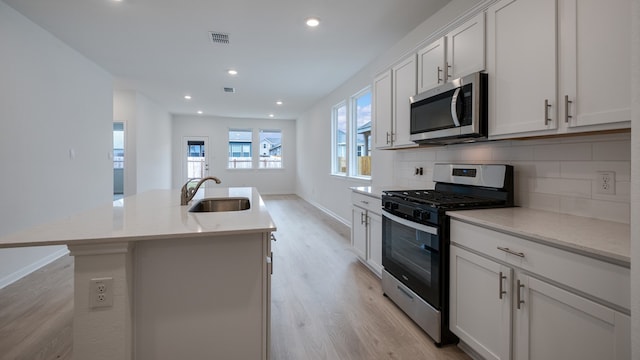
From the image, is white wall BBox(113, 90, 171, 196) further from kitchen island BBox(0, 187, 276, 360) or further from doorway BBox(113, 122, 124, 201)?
kitchen island BBox(0, 187, 276, 360)

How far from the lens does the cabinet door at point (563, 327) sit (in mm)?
1080

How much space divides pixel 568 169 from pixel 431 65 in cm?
129

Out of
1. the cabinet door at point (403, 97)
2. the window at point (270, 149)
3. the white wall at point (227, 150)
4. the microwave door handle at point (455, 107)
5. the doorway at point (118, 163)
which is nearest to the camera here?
A: the microwave door handle at point (455, 107)

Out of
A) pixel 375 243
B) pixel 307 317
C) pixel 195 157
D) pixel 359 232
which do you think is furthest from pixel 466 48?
pixel 195 157

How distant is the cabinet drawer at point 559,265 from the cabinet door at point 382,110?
171 cm

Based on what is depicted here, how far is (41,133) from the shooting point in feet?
10.9

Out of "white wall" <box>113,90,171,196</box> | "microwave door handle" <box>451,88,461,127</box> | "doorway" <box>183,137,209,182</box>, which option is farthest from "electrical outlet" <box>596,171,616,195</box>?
"doorway" <box>183,137,209,182</box>

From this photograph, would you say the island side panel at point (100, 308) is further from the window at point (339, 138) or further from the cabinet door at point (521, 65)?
the window at point (339, 138)

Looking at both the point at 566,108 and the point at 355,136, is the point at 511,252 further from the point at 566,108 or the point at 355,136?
the point at 355,136

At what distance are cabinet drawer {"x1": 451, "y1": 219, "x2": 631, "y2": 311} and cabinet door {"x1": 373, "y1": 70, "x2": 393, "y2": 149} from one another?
5.62 feet

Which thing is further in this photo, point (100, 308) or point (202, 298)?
point (202, 298)

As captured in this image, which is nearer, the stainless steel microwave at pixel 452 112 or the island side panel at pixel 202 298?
the island side panel at pixel 202 298

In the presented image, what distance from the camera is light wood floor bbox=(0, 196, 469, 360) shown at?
187 centimetres

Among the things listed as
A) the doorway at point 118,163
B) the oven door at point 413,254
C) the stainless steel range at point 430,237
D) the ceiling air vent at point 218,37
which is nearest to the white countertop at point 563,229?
the stainless steel range at point 430,237
